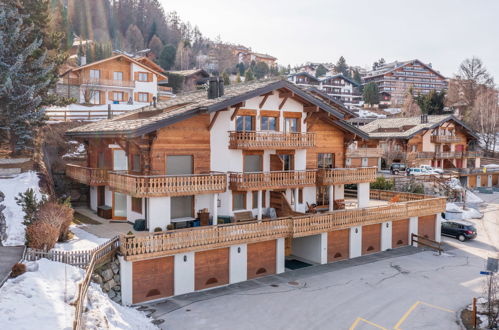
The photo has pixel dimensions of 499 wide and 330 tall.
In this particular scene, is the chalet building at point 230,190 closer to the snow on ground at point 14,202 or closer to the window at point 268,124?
the window at point 268,124

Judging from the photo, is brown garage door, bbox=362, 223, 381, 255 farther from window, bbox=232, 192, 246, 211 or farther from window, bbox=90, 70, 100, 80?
window, bbox=90, 70, 100, 80

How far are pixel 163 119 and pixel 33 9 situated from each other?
17.4 metres

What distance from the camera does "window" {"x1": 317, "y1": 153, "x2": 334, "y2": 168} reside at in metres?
31.7

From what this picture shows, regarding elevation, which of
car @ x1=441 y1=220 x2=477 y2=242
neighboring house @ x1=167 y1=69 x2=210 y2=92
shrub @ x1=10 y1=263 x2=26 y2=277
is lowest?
car @ x1=441 y1=220 x2=477 y2=242

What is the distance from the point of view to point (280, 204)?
1121 inches

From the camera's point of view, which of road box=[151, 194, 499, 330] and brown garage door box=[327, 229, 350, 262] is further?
brown garage door box=[327, 229, 350, 262]

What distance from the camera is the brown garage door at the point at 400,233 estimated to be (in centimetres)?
3167

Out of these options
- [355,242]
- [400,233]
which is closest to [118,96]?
[355,242]

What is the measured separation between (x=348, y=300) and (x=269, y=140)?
33.9 ft

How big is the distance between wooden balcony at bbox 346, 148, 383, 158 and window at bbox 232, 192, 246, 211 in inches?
1167

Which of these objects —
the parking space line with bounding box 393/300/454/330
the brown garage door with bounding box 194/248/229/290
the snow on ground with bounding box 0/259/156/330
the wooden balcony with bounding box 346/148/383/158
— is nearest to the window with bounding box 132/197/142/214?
the brown garage door with bounding box 194/248/229/290

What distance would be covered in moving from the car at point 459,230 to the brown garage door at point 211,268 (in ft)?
73.6

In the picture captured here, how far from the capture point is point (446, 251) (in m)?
31.9

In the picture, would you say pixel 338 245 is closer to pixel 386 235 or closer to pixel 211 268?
pixel 386 235
